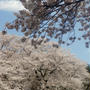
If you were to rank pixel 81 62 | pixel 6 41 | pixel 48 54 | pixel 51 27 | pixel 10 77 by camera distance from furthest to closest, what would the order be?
pixel 6 41 < pixel 81 62 < pixel 48 54 < pixel 10 77 < pixel 51 27

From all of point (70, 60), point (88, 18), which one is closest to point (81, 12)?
point (88, 18)

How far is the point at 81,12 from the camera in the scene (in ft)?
13.7

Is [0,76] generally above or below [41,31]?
below

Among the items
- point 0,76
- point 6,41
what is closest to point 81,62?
point 6,41

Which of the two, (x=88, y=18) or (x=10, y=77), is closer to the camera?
(x=88, y=18)

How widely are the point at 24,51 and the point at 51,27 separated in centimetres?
1613

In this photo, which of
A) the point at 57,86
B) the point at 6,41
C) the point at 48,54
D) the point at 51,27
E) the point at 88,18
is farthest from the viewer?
the point at 6,41

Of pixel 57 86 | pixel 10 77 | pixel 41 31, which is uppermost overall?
pixel 41 31

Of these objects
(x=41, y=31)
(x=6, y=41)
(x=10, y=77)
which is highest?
(x=6, y=41)

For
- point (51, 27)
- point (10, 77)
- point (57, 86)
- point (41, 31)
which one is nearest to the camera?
point (41, 31)

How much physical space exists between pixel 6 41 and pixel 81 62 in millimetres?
8747

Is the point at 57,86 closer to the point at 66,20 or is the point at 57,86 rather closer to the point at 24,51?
the point at 24,51

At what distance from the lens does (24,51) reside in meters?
19.9

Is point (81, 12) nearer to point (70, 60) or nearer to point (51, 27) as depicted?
point (51, 27)
